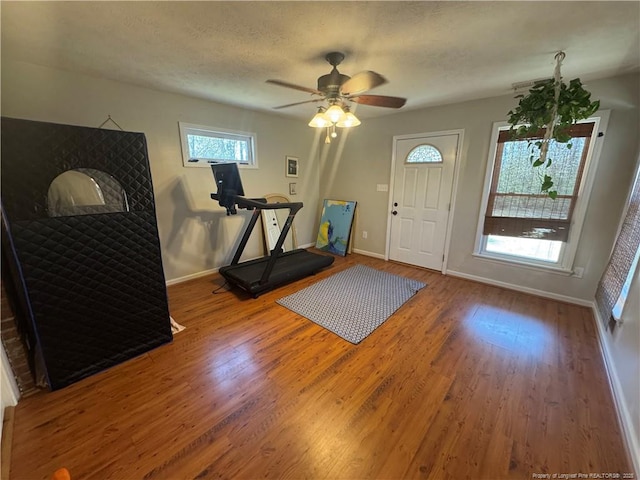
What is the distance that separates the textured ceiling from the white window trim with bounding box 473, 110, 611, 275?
51 centimetres

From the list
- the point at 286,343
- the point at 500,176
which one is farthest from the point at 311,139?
the point at 286,343

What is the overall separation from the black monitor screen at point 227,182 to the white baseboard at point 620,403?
3391 mm

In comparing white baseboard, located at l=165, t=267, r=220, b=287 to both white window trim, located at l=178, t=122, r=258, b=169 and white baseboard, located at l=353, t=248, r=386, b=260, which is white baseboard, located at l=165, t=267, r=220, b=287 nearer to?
white window trim, located at l=178, t=122, r=258, b=169

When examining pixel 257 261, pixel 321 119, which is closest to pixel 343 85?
pixel 321 119

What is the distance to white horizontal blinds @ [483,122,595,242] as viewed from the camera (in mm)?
2660

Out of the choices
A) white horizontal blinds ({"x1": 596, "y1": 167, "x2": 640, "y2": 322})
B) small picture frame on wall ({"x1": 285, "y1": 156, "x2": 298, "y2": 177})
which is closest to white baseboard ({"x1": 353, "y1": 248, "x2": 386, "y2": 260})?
small picture frame on wall ({"x1": 285, "y1": 156, "x2": 298, "y2": 177})

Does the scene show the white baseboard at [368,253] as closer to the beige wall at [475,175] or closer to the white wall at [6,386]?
the beige wall at [475,175]

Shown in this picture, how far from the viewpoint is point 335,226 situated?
4.67 meters

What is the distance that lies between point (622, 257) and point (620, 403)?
1.22 meters

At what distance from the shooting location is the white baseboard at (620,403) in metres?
1.31

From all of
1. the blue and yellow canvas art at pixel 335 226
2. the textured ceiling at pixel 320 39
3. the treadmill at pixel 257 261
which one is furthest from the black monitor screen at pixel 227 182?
the blue and yellow canvas art at pixel 335 226

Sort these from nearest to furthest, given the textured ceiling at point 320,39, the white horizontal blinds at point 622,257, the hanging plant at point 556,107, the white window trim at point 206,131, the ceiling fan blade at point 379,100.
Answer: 1. the textured ceiling at point 320,39
2. the hanging plant at point 556,107
3. the white horizontal blinds at point 622,257
4. the ceiling fan blade at point 379,100
5. the white window trim at point 206,131

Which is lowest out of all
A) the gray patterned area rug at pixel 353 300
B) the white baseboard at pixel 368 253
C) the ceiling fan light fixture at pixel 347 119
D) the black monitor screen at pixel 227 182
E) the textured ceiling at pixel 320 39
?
the gray patterned area rug at pixel 353 300

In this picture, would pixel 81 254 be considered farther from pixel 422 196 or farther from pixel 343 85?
pixel 422 196
